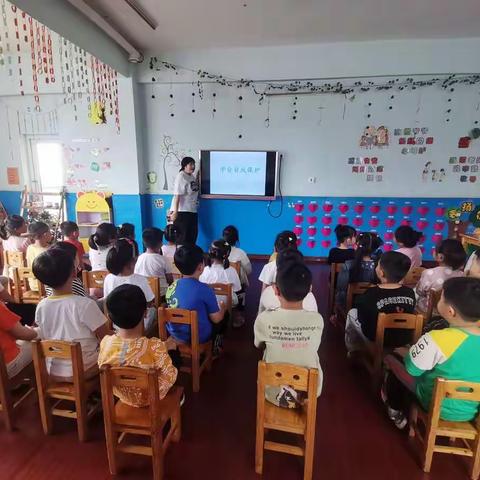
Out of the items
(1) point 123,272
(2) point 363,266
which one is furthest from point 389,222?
(1) point 123,272

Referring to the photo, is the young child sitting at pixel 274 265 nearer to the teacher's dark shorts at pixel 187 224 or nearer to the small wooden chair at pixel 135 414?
the small wooden chair at pixel 135 414

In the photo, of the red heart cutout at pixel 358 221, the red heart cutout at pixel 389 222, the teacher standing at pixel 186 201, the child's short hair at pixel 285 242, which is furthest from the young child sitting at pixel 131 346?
the red heart cutout at pixel 389 222

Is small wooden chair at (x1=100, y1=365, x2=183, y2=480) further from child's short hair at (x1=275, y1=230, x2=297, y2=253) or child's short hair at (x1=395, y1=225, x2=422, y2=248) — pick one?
child's short hair at (x1=395, y1=225, x2=422, y2=248)

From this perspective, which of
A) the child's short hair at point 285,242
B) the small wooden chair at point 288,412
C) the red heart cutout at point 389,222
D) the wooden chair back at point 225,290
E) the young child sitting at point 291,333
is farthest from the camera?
the red heart cutout at point 389,222

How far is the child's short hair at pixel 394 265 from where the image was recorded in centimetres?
182

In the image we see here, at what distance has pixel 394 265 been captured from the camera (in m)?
1.83

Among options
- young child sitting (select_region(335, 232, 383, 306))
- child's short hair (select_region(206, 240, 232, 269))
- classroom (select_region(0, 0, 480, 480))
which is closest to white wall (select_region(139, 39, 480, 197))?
classroom (select_region(0, 0, 480, 480))

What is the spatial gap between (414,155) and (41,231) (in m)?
4.43

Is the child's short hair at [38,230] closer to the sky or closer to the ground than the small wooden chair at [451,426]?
closer to the sky

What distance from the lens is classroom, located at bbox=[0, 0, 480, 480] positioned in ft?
4.46

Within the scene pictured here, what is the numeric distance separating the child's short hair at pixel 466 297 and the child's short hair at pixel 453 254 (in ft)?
3.71

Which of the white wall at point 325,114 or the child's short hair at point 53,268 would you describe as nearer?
the child's short hair at point 53,268

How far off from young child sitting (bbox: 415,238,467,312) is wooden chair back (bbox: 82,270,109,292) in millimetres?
2345

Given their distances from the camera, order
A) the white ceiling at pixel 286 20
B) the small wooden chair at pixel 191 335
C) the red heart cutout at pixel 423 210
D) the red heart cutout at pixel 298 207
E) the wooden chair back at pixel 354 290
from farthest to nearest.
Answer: the red heart cutout at pixel 298 207 → the red heart cutout at pixel 423 210 → the white ceiling at pixel 286 20 → the wooden chair back at pixel 354 290 → the small wooden chair at pixel 191 335
